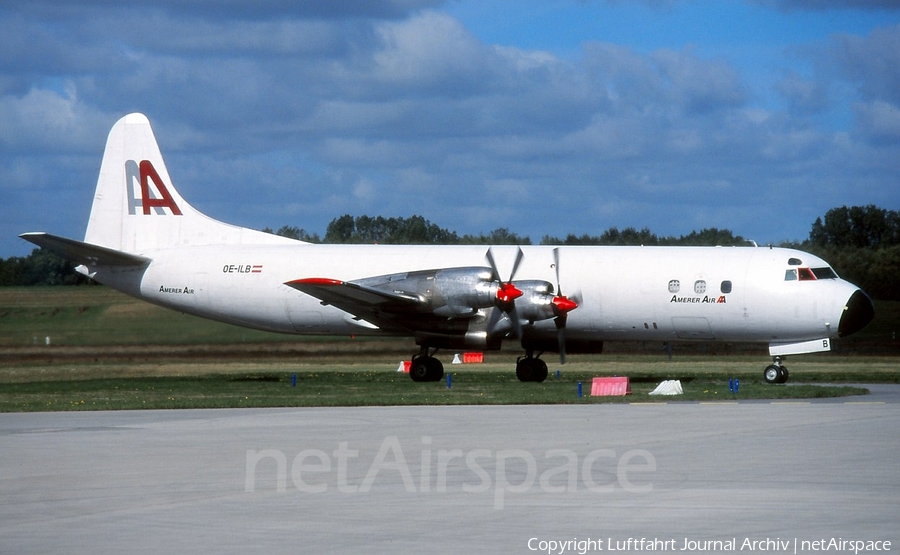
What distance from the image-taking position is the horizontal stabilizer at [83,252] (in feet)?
106

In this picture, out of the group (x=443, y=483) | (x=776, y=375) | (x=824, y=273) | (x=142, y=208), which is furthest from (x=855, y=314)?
(x=142, y=208)

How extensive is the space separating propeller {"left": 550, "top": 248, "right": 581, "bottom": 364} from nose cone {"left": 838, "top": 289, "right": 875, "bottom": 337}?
7.14 metres

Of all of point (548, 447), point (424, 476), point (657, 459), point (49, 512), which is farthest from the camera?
point (548, 447)

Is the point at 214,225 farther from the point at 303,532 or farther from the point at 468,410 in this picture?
the point at 303,532

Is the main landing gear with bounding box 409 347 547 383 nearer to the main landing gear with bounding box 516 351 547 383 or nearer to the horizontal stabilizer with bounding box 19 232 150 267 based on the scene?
the main landing gear with bounding box 516 351 547 383

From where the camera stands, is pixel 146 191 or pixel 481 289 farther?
pixel 146 191

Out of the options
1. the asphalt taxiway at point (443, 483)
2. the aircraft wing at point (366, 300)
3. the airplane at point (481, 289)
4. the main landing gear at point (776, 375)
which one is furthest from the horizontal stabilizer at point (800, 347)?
the asphalt taxiway at point (443, 483)

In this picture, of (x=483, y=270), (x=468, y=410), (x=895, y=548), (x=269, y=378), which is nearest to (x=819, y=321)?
(x=483, y=270)

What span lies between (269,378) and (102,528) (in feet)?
87.7

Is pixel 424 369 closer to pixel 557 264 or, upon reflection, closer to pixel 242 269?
pixel 557 264

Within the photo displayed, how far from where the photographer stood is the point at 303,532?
9516 millimetres

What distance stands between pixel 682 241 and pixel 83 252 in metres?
26.1

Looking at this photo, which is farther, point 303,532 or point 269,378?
point 269,378

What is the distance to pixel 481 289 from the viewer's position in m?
30.5
